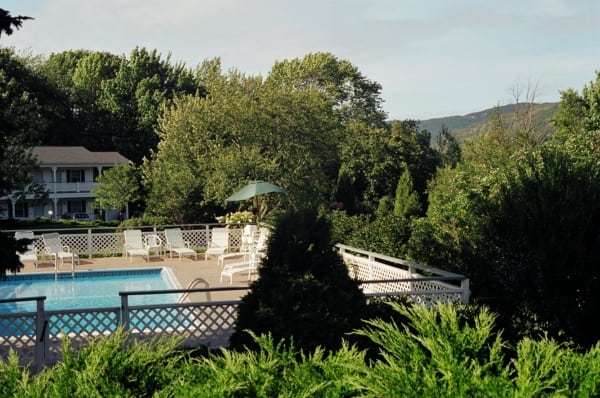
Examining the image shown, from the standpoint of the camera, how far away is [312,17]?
50.1ft

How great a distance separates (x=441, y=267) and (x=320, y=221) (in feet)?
18.8

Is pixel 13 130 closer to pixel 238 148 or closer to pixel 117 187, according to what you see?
pixel 238 148

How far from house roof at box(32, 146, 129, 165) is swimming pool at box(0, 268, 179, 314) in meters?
24.0

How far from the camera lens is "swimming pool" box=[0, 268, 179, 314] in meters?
15.6

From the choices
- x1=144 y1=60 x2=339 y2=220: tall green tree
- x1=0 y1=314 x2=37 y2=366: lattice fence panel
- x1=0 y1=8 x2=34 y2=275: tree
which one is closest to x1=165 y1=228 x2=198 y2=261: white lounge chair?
x1=144 y1=60 x2=339 y2=220: tall green tree

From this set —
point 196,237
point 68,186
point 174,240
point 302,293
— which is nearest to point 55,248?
point 174,240

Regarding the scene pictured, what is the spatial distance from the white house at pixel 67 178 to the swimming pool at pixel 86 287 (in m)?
24.0

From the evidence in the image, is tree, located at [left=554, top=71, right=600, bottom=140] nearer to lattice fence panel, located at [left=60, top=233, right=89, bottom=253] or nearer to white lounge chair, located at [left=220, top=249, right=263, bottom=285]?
white lounge chair, located at [left=220, top=249, right=263, bottom=285]

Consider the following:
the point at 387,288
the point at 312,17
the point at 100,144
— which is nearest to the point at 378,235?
the point at 387,288

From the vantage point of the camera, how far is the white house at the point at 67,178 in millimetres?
41031

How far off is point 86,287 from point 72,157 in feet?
88.7

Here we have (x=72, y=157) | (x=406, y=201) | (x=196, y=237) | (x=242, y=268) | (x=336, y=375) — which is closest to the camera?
(x=336, y=375)

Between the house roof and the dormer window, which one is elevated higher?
the house roof

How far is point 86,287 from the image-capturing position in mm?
16969
